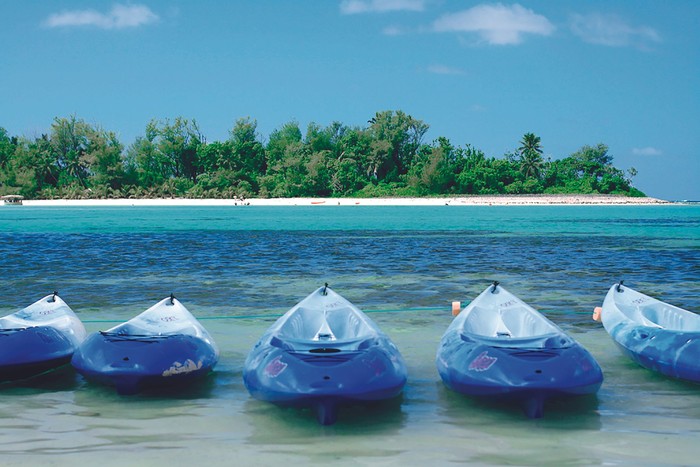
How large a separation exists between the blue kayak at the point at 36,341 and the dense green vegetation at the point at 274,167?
306ft

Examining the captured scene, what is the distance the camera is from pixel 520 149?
358ft

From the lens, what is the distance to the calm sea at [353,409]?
6641 millimetres

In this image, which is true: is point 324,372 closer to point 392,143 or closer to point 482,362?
point 482,362

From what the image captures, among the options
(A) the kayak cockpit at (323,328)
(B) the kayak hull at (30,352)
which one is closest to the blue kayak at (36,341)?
(B) the kayak hull at (30,352)

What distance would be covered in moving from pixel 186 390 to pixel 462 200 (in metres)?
95.1

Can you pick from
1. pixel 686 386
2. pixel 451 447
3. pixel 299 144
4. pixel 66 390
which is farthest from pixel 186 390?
pixel 299 144

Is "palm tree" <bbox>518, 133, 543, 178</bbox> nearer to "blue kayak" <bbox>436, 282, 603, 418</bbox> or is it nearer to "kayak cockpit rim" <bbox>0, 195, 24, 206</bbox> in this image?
"kayak cockpit rim" <bbox>0, 195, 24, 206</bbox>

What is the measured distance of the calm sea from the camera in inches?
261

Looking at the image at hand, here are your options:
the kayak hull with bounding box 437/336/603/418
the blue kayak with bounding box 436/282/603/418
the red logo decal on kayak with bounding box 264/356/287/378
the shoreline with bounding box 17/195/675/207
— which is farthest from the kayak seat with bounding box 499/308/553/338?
the shoreline with bounding box 17/195/675/207

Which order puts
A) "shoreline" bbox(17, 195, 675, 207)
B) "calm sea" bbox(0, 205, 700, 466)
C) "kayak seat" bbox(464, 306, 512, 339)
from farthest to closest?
"shoreline" bbox(17, 195, 675, 207) → "kayak seat" bbox(464, 306, 512, 339) → "calm sea" bbox(0, 205, 700, 466)

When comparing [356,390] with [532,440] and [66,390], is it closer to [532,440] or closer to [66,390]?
[532,440]

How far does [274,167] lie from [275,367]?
9904cm

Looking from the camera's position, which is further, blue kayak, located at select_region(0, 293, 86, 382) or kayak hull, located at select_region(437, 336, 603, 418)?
blue kayak, located at select_region(0, 293, 86, 382)

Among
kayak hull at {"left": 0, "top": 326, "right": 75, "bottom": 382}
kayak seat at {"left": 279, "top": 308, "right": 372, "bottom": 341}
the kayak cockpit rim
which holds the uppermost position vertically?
kayak seat at {"left": 279, "top": 308, "right": 372, "bottom": 341}
